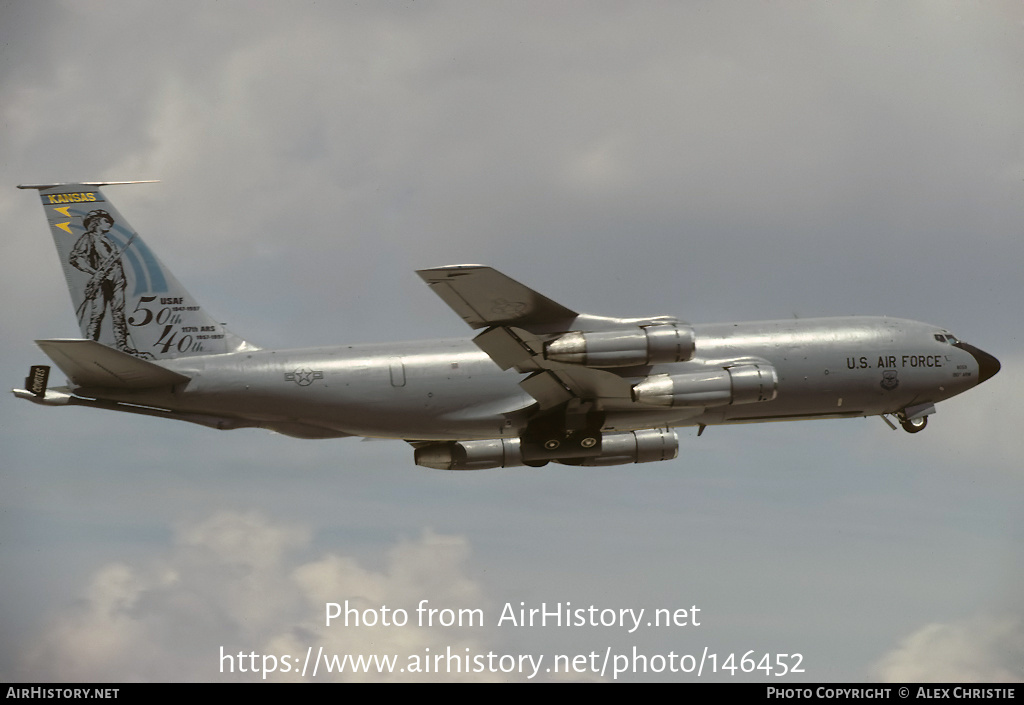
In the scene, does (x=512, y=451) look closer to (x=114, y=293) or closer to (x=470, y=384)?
(x=470, y=384)

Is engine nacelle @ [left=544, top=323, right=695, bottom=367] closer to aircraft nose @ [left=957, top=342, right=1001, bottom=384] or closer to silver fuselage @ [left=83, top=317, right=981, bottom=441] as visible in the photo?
silver fuselage @ [left=83, top=317, right=981, bottom=441]

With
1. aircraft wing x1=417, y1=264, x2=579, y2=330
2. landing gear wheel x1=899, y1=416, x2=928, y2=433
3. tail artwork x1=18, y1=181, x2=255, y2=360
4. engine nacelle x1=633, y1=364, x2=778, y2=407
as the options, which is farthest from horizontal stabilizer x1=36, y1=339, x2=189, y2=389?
landing gear wheel x1=899, y1=416, x2=928, y2=433

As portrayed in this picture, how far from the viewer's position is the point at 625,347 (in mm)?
32750

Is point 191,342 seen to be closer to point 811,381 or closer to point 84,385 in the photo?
point 84,385

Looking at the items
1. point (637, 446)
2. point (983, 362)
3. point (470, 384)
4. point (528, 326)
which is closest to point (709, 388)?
point (528, 326)

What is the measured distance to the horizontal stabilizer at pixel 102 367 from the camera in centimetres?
3195

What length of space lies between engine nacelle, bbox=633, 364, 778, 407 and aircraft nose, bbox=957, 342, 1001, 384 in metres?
9.85

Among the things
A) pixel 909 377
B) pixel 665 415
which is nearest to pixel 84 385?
pixel 665 415

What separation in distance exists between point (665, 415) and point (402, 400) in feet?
29.4

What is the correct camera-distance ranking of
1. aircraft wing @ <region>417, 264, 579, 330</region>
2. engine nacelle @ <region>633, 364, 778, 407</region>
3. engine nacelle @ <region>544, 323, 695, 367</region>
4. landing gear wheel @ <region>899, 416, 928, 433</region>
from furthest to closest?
landing gear wheel @ <region>899, 416, 928, 433</region>, engine nacelle @ <region>633, 364, 778, 407</region>, engine nacelle @ <region>544, 323, 695, 367</region>, aircraft wing @ <region>417, 264, 579, 330</region>

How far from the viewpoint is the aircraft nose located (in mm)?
40688

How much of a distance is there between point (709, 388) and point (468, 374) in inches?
316

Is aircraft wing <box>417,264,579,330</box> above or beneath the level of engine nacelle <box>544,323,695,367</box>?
above

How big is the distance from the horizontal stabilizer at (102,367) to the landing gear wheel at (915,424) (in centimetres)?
2531
